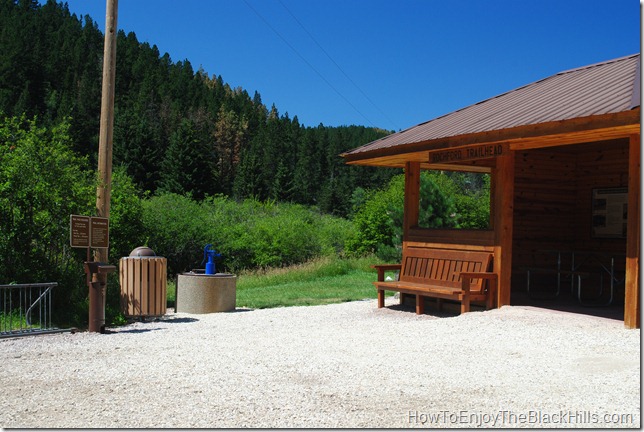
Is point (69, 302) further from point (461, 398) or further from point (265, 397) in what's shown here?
point (461, 398)

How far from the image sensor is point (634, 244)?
821 centimetres

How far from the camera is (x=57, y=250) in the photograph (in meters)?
11.2

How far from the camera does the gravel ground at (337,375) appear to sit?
4914 millimetres

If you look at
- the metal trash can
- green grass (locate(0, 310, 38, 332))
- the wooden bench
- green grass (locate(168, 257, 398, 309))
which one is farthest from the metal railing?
the wooden bench

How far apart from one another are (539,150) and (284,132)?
92422 millimetres

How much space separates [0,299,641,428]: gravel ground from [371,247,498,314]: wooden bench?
0.45 metres

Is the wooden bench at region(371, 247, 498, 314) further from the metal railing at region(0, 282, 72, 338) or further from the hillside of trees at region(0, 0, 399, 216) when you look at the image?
the hillside of trees at region(0, 0, 399, 216)

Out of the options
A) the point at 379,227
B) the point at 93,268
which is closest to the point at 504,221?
the point at 93,268

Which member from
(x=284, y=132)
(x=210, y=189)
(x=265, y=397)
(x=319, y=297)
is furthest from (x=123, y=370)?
(x=284, y=132)

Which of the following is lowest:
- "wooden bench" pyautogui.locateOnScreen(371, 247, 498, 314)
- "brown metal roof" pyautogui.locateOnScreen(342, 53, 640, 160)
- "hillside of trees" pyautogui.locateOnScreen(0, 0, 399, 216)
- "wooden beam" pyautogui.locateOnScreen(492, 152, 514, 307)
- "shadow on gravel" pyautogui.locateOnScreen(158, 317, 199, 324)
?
"shadow on gravel" pyautogui.locateOnScreen(158, 317, 199, 324)

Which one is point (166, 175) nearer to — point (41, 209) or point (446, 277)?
point (41, 209)

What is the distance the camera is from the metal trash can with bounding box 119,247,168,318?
1062 centimetres

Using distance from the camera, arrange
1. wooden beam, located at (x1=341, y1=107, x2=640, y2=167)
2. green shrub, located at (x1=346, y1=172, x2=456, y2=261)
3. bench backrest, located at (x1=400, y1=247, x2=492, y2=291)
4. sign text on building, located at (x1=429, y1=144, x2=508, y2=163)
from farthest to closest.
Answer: green shrub, located at (x1=346, y1=172, x2=456, y2=261) < bench backrest, located at (x1=400, y1=247, x2=492, y2=291) < sign text on building, located at (x1=429, y1=144, x2=508, y2=163) < wooden beam, located at (x1=341, y1=107, x2=640, y2=167)

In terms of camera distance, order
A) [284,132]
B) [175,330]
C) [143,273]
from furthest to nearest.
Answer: [284,132] < [143,273] < [175,330]
